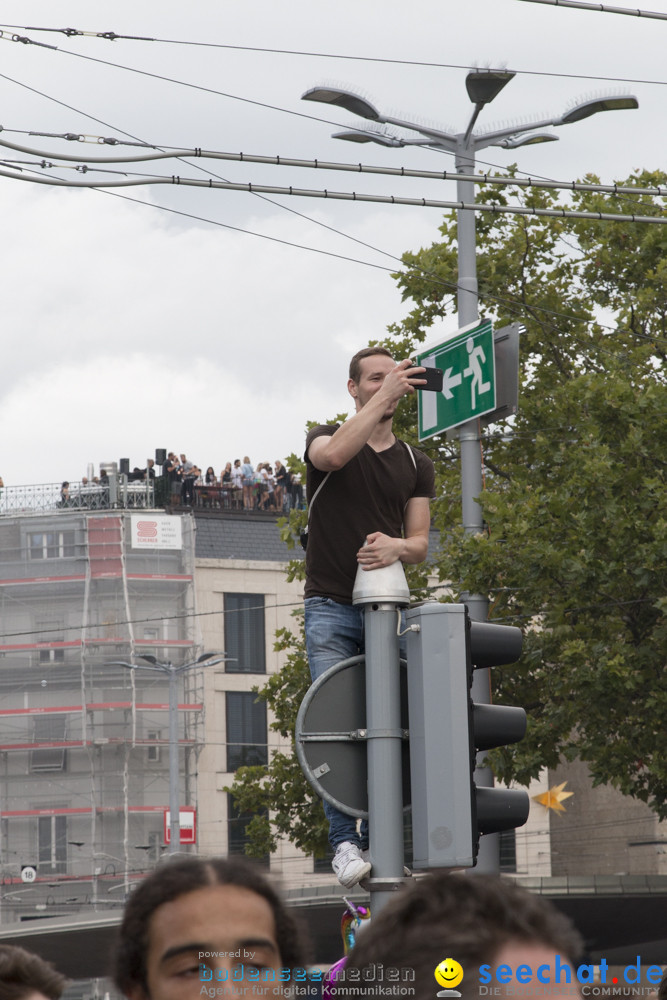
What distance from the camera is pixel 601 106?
1631 cm

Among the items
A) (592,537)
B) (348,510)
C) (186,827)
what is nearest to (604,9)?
(348,510)

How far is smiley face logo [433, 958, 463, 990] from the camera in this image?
1585 mm

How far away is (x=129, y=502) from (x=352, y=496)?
158 ft

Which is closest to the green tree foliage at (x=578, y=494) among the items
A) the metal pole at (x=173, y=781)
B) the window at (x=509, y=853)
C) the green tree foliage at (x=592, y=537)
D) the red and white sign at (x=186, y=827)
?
the green tree foliage at (x=592, y=537)

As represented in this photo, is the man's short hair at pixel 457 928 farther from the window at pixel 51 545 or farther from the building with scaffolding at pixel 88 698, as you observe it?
the window at pixel 51 545

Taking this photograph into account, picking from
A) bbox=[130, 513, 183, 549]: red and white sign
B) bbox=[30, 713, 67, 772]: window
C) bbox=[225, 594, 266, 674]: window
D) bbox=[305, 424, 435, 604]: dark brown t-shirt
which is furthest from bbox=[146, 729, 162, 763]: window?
bbox=[305, 424, 435, 604]: dark brown t-shirt

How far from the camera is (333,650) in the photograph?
5355 mm

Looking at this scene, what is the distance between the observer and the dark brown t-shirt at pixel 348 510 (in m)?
5.39

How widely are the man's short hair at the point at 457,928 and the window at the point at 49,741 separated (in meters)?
49.9

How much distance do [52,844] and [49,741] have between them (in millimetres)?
3256

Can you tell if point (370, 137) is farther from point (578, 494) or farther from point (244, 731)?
point (244, 731)

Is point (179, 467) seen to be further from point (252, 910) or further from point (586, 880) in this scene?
point (252, 910)

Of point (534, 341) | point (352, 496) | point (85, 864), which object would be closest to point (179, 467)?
point (85, 864)

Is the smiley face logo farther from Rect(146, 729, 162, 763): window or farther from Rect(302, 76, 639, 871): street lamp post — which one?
Rect(146, 729, 162, 763): window
